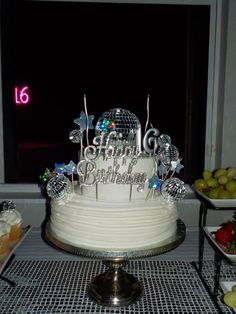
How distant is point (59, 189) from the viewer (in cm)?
114

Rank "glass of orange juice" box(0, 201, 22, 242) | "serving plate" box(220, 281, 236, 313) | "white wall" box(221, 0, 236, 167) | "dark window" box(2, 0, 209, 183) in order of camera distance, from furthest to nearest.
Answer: "dark window" box(2, 0, 209, 183)
"white wall" box(221, 0, 236, 167)
"glass of orange juice" box(0, 201, 22, 242)
"serving plate" box(220, 281, 236, 313)

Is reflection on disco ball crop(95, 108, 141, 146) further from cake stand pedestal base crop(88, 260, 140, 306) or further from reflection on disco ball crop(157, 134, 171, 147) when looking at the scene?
cake stand pedestal base crop(88, 260, 140, 306)

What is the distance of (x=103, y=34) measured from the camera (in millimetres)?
3279

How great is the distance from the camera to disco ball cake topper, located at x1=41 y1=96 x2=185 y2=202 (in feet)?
3.77

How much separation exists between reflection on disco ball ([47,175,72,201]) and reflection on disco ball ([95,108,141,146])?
0.19 metres

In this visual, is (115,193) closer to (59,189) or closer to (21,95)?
(59,189)

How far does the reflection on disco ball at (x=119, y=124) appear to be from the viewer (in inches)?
47.4

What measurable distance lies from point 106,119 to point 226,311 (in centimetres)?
67

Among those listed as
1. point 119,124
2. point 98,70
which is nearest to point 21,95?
point 98,70

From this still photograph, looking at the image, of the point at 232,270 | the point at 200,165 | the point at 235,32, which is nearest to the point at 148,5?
the point at 235,32

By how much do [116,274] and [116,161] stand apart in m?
0.38

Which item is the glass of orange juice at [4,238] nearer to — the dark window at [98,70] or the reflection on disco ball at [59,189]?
the reflection on disco ball at [59,189]

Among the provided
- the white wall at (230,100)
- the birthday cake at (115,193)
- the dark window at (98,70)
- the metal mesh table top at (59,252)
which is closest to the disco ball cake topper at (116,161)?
the birthday cake at (115,193)

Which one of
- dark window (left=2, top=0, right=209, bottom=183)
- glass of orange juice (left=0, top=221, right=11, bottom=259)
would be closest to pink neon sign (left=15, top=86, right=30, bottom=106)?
dark window (left=2, top=0, right=209, bottom=183)
